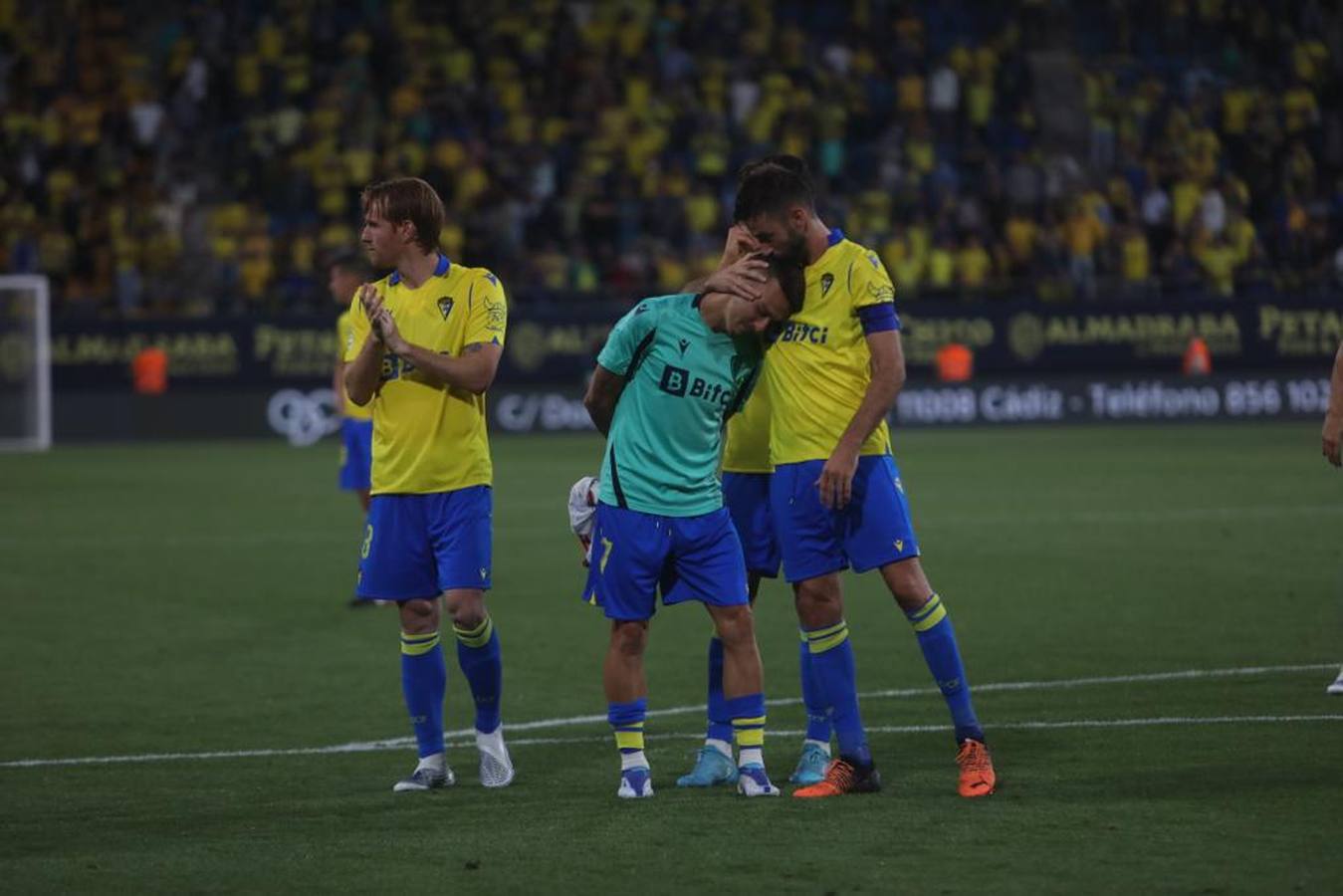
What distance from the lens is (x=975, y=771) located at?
7438 mm

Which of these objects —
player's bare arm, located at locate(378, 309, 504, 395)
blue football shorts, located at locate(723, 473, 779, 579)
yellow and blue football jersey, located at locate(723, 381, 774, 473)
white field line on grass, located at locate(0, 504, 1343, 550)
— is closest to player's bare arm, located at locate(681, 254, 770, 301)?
yellow and blue football jersey, located at locate(723, 381, 774, 473)

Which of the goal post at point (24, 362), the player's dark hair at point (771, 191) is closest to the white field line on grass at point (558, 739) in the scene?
the player's dark hair at point (771, 191)

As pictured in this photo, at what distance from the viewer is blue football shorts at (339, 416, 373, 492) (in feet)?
46.6

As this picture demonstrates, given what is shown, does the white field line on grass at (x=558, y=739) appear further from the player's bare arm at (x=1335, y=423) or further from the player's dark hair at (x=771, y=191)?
the player's dark hair at (x=771, y=191)

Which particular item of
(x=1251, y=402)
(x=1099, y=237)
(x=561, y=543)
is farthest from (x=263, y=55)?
(x=561, y=543)

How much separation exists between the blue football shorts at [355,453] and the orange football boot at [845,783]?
7.09 m

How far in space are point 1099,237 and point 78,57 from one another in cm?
1571

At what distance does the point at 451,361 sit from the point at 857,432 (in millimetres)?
1487

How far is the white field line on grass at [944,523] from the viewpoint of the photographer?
17.5m

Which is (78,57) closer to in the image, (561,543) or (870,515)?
(561,543)

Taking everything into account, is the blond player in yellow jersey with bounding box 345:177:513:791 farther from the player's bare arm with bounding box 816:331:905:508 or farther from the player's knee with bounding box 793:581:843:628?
the player's bare arm with bounding box 816:331:905:508

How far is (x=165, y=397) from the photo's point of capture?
29.7m

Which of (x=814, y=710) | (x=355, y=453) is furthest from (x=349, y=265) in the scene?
(x=814, y=710)

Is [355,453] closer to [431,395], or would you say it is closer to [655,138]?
[431,395]
